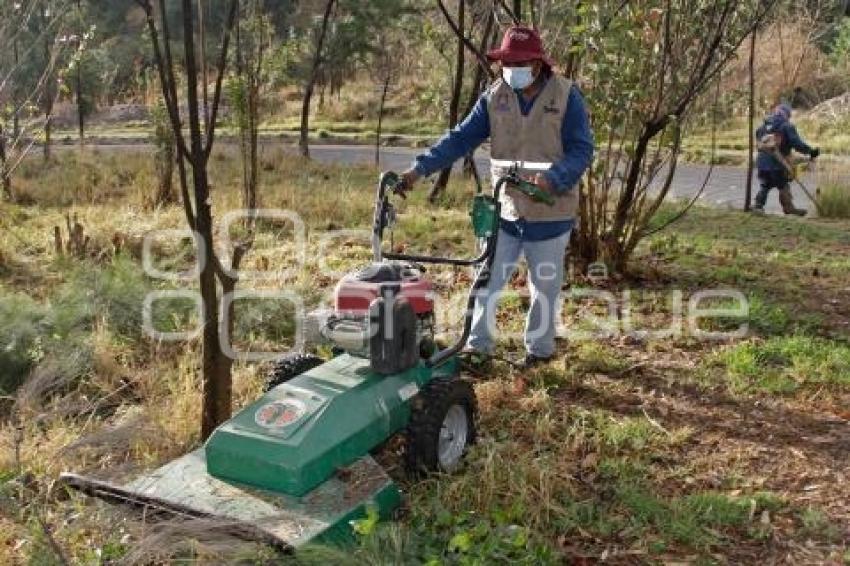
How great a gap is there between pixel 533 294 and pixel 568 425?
104 centimetres

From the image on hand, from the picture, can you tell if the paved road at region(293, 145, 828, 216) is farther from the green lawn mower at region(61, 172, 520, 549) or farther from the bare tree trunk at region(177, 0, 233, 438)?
the bare tree trunk at region(177, 0, 233, 438)

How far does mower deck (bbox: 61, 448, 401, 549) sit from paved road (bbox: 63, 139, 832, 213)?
793cm

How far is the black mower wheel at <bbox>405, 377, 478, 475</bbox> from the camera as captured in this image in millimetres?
3627

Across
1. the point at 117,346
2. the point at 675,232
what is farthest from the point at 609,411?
the point at 675,232

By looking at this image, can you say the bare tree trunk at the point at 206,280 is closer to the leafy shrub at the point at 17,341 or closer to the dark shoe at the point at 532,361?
the leafy shrub at the point at 17,341

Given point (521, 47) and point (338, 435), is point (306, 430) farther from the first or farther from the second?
point (521, 47)

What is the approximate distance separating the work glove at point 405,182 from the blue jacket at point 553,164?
0.09 metres

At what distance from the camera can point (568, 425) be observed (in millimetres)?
4367

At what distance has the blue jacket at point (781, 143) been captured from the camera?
11250mm

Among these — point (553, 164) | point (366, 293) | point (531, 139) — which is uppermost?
point (531, 139)

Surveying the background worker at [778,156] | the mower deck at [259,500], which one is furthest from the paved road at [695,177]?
the mower deck at [259,500]

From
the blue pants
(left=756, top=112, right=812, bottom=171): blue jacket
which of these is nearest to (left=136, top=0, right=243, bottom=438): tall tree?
the blue pants

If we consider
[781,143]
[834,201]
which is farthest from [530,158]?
[781,143]

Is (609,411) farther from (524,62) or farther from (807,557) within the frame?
(524,62)
